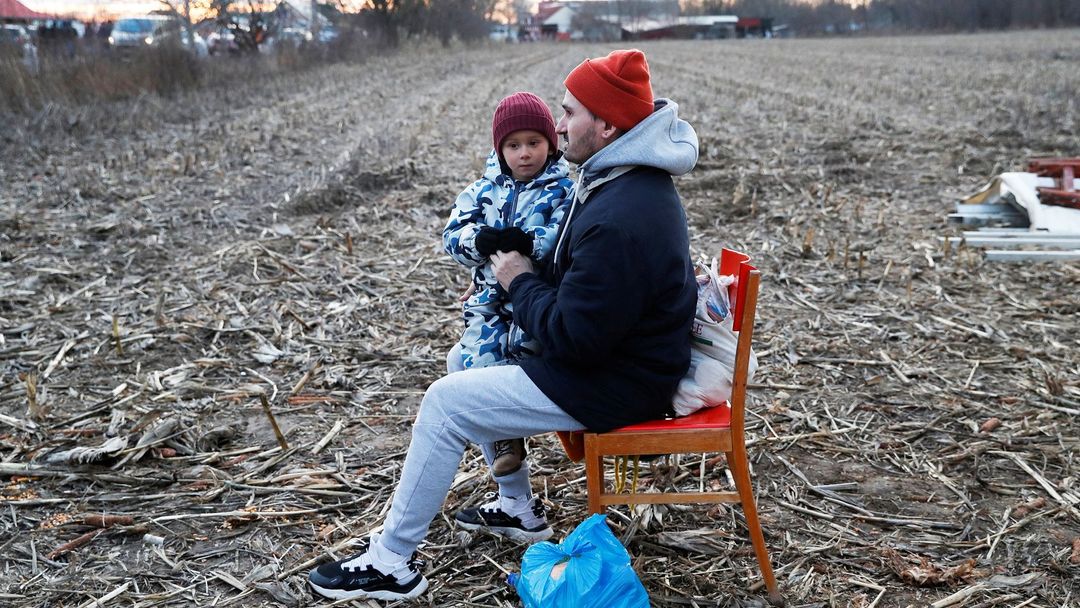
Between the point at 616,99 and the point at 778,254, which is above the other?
the point at 616,99

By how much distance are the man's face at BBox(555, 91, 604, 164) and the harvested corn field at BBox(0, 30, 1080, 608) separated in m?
1.52

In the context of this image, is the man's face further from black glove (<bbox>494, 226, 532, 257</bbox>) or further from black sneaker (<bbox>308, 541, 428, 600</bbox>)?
black sneaker (<bbox>308, 541, 428, 600</bbox>)

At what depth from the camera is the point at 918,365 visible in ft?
16.6

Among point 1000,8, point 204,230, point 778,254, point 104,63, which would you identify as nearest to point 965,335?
point 778,254

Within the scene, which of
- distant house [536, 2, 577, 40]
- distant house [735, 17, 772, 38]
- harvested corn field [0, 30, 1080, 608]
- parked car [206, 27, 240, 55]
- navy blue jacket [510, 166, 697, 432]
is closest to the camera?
navy blue jacket [510, 166, 697, 432]

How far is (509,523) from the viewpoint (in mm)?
3533

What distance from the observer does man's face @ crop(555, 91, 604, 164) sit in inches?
113

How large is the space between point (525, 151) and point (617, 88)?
524mm

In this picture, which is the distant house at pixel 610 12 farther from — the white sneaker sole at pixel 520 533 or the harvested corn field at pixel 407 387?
the white sneaker sole at pixel 520 533

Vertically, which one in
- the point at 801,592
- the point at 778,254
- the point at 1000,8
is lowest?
the point at 801,592

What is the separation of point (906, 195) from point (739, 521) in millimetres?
6204

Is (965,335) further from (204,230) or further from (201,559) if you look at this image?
(204,230)

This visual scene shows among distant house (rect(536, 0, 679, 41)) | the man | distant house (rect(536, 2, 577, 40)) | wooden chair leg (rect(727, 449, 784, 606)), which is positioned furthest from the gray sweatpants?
distant house (rect(536, 2, 577, 40))

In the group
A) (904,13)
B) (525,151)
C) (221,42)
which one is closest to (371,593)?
(525,151)
